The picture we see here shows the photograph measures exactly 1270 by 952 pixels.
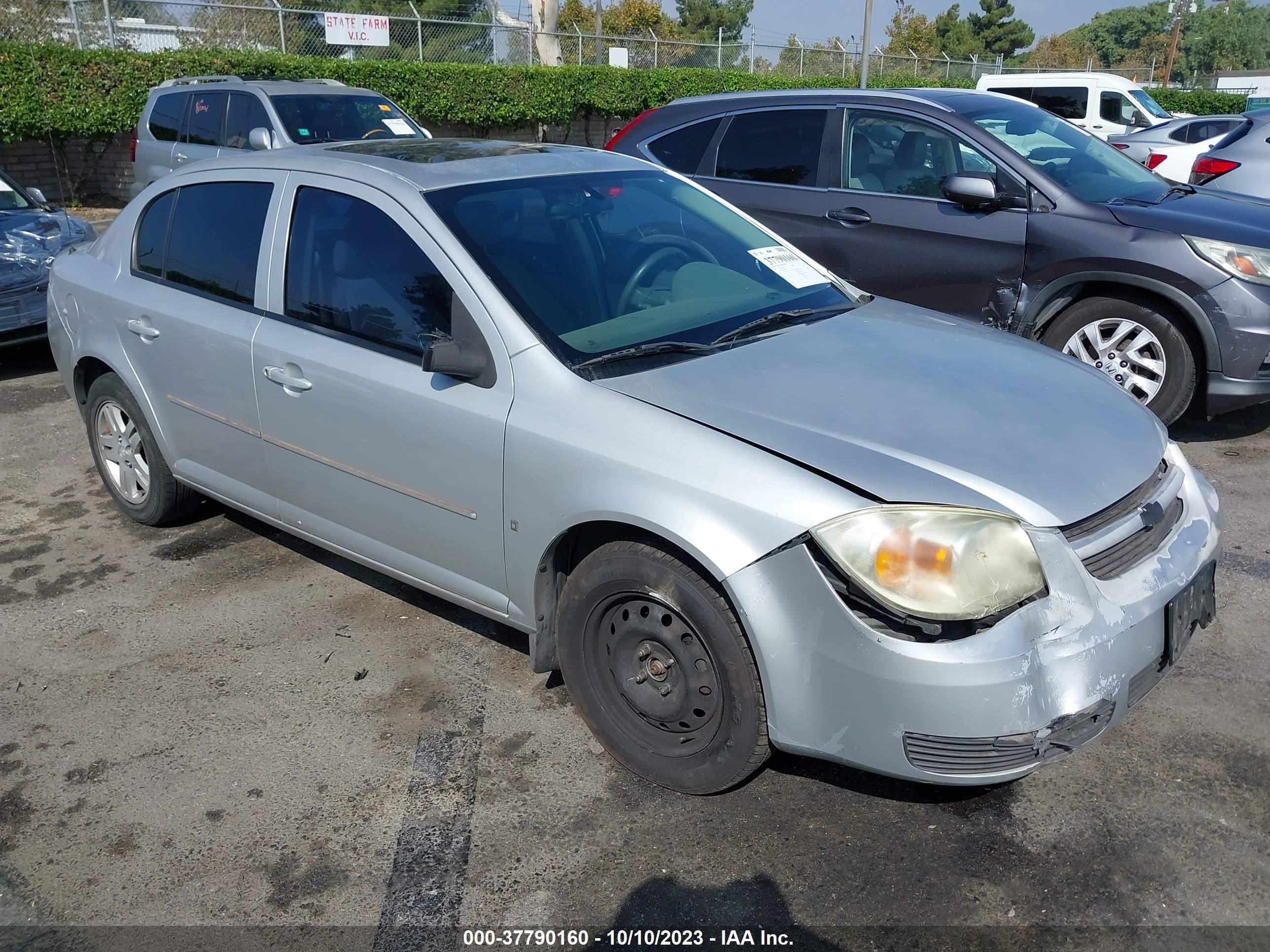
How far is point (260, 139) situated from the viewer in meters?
9.75

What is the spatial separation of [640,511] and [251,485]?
6.65 feet

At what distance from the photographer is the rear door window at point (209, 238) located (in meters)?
3.93

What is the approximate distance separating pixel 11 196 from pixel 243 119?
2.99 m

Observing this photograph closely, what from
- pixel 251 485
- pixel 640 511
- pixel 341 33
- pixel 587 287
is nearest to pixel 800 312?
pixel 587 287

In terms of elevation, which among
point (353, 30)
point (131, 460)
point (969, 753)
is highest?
point (353, 30)

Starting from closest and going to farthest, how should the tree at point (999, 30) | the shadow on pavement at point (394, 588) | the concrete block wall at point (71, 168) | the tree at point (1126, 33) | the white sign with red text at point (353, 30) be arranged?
the shadow on pavement at point (394, 588), the concrete block wall at point (71, 168), the white sign with red text at point (353, 30), the tree at point (999, 30), the tree at point (1126, 33)

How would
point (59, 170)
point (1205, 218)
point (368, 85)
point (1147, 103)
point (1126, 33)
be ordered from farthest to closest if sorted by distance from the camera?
point (1126, 33) → point (368, 85) → point (1147, 103) → point (59, 170) → point (1205, 218)

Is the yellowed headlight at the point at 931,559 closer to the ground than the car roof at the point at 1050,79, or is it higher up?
closer to the ground

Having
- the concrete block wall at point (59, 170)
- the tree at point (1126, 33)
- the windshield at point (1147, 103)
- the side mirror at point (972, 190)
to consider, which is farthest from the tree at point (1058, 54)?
the side mirror at point (972, 190)

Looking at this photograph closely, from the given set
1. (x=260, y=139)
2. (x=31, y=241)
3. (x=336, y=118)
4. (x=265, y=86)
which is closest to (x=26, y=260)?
(x=31, y=241)

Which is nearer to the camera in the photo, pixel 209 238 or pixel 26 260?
pixel 209 238

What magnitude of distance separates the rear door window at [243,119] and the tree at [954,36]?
65.4 m

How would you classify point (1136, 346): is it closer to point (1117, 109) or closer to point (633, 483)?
point (633, 483)

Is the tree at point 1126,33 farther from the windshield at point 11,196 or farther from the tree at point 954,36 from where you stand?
the windshield at point 11,196
